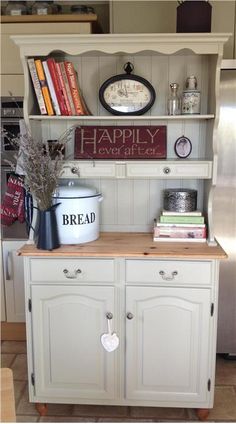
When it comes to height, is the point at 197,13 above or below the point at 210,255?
above

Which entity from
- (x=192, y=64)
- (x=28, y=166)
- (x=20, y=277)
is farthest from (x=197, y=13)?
(x=20, y=277)

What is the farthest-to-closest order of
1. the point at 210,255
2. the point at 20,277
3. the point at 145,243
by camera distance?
1. the point at 20,277
2. the point at 145,243
3. the point at 210,255

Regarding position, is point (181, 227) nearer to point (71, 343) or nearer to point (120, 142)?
point (120, 142)

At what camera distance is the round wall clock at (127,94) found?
78.8 inches

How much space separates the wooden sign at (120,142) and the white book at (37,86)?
237 mm

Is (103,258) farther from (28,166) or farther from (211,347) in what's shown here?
(211,347)

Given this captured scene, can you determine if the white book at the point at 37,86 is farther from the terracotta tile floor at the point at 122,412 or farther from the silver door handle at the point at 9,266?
the terracotta tile floor at the point at 122,412

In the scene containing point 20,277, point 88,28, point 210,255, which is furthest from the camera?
point 20,277

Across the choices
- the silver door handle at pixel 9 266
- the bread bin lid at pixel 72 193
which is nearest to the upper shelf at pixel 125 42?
the bread bin lid at pixel 72 193

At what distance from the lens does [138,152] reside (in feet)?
6.79

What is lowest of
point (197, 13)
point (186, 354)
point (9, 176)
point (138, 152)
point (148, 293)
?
point (186, 354)

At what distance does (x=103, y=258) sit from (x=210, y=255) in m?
0.48

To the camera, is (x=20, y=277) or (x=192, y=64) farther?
(x=20, y=277)

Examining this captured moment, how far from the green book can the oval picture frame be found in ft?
1.11
